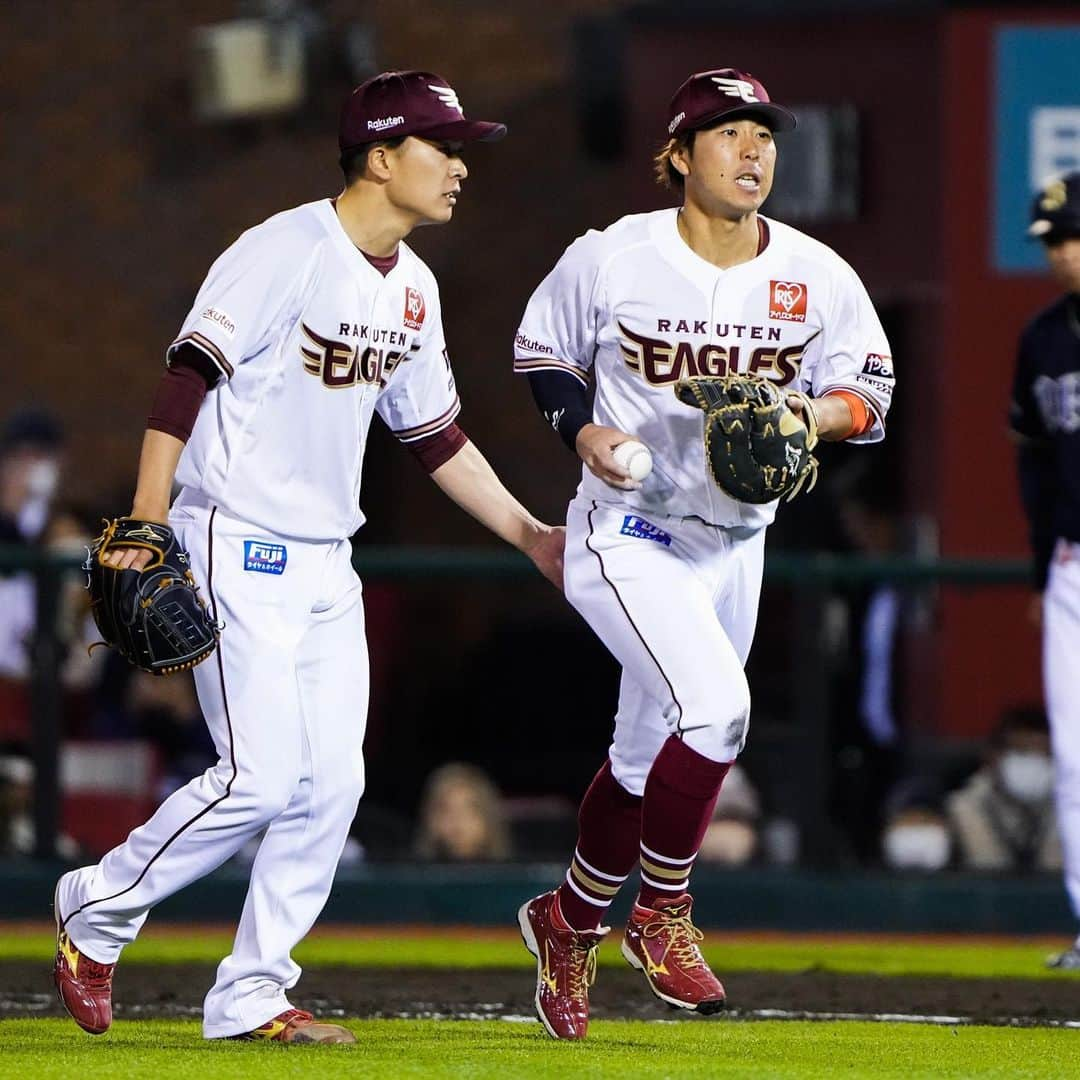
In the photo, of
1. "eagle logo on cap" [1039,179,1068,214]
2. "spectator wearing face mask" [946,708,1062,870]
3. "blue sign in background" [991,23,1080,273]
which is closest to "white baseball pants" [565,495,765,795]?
"eagle logo on cap" [1039,179,1068,214]

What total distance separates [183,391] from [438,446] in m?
0.80

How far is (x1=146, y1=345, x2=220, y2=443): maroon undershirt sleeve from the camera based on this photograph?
539 cm

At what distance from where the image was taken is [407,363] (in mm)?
5852

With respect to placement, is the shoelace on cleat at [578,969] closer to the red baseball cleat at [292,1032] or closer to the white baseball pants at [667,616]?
the white baseball pants at [667,616]

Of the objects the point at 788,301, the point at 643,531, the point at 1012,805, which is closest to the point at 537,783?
the point at 1012,805

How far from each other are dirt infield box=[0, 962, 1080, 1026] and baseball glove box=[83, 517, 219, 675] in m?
1.66

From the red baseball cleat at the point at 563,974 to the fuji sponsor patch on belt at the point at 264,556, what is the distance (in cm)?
110

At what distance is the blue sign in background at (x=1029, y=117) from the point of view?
38.1 ft

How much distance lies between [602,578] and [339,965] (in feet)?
9.33

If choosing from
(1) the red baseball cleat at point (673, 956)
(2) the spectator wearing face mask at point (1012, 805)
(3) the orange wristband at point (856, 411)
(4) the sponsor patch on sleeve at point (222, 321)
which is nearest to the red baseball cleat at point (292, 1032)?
(1) the red baseball cleat at point (673, 956)

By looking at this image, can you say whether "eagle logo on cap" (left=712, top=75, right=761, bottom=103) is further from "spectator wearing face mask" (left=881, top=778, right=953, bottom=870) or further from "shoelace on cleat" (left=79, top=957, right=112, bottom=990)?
"spectator wearing face mask" (left=881, top=778, right=953, bottom=870)

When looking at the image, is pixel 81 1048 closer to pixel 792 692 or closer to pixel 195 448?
pixel 195 448

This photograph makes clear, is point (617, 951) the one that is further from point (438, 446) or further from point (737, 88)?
point (737, 88)

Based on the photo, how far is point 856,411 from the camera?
5.77 metres
